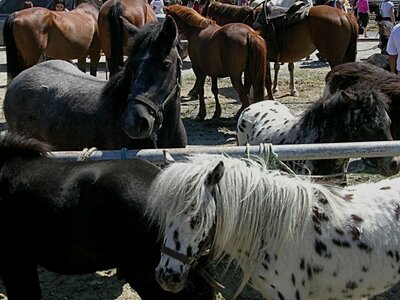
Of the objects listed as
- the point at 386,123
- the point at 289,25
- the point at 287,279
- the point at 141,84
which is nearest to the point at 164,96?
the point at 141,84

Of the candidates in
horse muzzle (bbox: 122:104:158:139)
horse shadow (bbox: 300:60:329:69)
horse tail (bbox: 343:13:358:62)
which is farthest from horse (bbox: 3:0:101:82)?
horse muzzle (bbox: 122:104:158:139)

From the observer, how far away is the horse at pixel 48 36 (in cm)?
1066

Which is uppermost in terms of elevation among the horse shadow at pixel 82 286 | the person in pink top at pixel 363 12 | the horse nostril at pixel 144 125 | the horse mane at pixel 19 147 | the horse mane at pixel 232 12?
the horse mane at pixel 19 147

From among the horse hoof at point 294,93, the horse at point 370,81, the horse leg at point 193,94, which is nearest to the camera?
the horse at point 370,81

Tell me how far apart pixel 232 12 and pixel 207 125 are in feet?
14.0

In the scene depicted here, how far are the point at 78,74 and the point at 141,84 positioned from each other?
5.57 feet

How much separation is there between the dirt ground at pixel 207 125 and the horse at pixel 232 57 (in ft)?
1.77

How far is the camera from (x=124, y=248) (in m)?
3.06

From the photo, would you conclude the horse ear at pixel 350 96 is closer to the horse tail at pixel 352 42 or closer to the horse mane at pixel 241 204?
the horse mane at pixel 241 204

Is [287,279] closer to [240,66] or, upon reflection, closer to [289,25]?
[240,66]

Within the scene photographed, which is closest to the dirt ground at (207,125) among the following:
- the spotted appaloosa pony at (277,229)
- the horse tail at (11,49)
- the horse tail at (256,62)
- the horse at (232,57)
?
the horse at (232,57)

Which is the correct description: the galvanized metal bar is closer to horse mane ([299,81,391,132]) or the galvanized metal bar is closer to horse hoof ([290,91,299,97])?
horse mane ([299,81,391,132])

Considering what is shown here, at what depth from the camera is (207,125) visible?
32.4 feet

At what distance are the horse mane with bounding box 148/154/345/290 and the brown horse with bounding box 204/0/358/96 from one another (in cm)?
869
